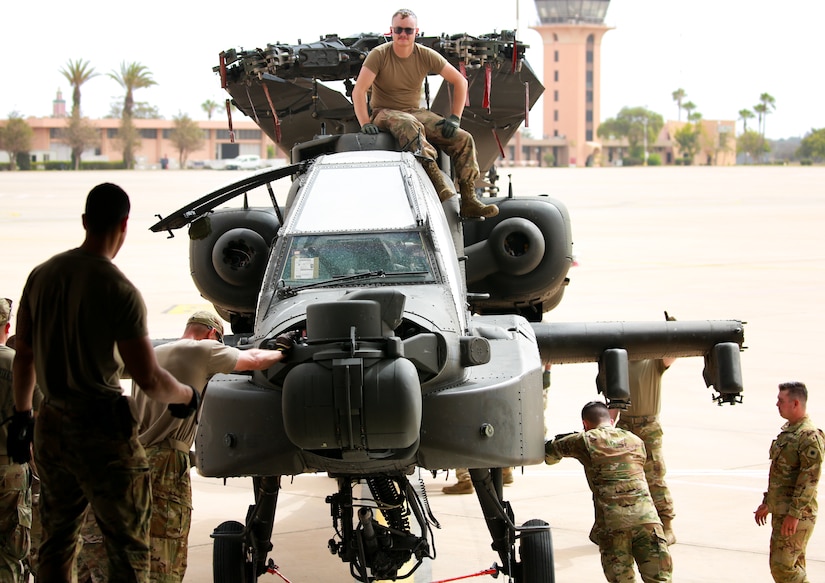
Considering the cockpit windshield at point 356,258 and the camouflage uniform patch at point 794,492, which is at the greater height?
the cockpit windshield at point 356,258

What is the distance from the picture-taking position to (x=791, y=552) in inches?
288

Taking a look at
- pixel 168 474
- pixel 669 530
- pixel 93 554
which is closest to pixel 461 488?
→ pixel 669 530

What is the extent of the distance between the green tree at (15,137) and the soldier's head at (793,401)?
10052 cm

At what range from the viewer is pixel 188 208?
7.36m

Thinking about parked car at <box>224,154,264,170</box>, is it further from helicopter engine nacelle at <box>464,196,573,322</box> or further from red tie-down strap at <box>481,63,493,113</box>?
helicopter engine nacelle at <box>464,196,573,322</box>

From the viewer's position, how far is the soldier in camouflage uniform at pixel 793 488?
7.27 meters

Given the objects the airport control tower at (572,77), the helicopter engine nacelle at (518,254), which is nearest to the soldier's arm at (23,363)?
the helicopter engine nacelle at (518,254)

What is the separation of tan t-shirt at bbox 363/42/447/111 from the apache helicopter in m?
0.58

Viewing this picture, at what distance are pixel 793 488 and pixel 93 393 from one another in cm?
446

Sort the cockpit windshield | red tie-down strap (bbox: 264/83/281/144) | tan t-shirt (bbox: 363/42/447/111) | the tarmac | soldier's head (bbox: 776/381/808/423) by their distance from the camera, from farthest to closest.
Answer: red tie-down strap (bbox: 264/83/281/144), tan t-shirt (bbox: 363/42/447/111), the tarmac, soldier's head (bbox: 776/381/808/423), the cockpit windshield

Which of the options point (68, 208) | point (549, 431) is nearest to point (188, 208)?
point (549, 431)

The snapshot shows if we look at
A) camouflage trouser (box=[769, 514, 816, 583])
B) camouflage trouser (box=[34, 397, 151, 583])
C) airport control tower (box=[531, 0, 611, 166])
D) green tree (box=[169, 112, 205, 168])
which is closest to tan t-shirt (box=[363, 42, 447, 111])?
camouflage trouser (box=[769, 514, 816, 583])

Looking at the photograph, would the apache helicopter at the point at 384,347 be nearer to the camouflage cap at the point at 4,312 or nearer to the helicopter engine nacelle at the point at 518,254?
the helicopter engine nacelle at the point at 518,254

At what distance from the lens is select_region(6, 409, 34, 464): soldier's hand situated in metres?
5.15
